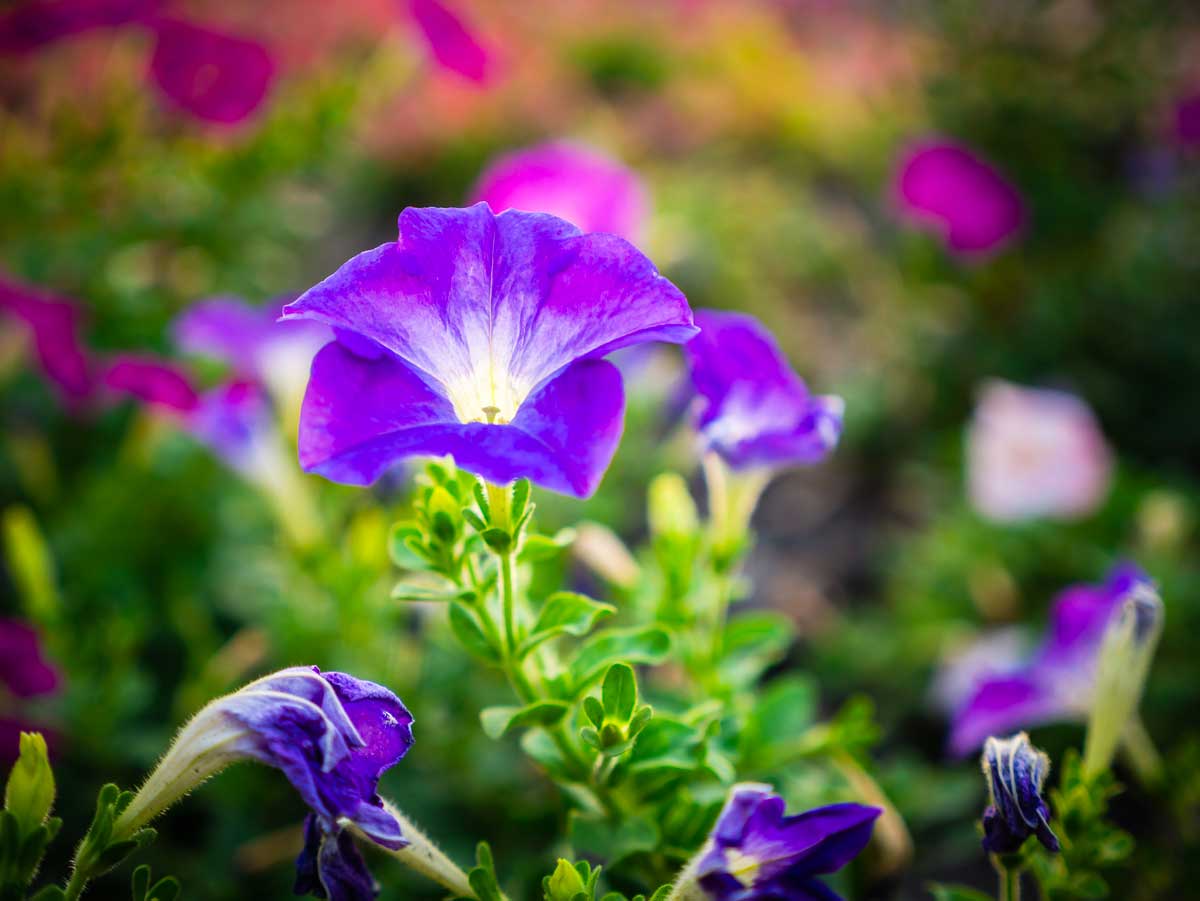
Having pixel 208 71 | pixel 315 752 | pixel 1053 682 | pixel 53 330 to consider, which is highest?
pixel 208 71

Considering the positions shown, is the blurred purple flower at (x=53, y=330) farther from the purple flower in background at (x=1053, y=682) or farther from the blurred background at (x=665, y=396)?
the purple flower in background at (x=1053, y=682)

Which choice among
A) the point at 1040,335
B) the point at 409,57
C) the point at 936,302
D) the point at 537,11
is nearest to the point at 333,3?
the point at 537,11

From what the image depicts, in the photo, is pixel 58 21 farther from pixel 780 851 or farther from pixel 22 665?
pixel 780 851

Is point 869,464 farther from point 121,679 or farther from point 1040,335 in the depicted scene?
point 121,679

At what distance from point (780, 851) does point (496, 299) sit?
444mm

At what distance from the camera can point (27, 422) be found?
1.74 metres

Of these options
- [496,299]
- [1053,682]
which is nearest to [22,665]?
[496,299]

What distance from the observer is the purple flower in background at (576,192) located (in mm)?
1447

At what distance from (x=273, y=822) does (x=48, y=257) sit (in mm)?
1080

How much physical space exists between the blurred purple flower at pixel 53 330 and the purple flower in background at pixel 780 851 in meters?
1.10

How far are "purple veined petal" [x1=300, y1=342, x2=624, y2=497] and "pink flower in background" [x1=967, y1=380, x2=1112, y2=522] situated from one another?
3.71 feet

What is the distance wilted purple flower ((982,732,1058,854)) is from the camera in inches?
25.6

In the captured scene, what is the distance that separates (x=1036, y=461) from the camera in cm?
151

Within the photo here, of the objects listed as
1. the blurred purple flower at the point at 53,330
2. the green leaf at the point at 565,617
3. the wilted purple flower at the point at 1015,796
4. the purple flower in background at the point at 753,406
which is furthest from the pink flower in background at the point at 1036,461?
the blurred purple flower at the point at 53,330
